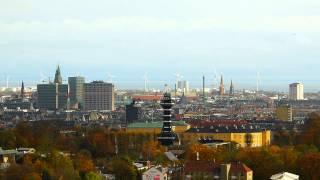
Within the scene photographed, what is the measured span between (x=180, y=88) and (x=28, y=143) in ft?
427

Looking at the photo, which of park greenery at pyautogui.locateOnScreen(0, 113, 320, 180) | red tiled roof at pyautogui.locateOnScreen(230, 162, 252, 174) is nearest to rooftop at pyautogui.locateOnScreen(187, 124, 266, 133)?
park greenery at pyautogui.locateOnScreen(0, 113, 320, 180)

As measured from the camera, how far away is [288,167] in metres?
32.9

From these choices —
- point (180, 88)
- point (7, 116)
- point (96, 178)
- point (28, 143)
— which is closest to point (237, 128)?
point (28, 143)

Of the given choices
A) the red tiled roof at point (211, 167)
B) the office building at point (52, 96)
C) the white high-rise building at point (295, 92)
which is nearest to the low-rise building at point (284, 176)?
the red tiled roof at point (211, 167)

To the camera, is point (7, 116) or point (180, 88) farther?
point (180, 88)

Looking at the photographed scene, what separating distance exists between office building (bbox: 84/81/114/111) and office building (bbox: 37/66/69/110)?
7.60 ft

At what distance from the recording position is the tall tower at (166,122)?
45688 mm

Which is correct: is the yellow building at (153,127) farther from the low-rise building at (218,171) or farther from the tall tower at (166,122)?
the low-rise building at (218,171)

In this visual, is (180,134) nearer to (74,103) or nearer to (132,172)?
(132,172)

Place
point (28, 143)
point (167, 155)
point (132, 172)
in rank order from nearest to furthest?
1. point (132, 172)
2. point (167, 155)
3. point (28, 143)

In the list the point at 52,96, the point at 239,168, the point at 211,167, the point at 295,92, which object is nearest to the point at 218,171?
the point at 211,167

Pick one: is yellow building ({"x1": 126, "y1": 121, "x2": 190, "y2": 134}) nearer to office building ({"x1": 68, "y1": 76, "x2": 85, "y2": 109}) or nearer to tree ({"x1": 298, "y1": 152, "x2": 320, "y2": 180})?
tree ({"x1": 298, "y1": 152, "x2": 320, "y2": 180})

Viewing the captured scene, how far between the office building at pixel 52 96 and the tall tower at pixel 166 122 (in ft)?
194

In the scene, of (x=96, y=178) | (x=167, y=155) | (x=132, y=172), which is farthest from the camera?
(x=167, y=155)
